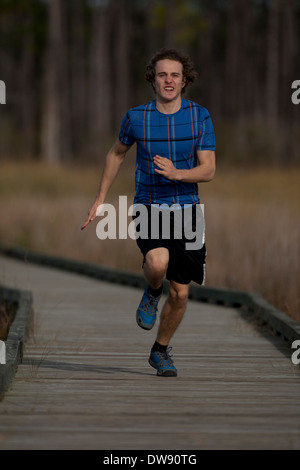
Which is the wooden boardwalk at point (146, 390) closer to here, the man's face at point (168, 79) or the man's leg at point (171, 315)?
the man's leg at point (171, 315)

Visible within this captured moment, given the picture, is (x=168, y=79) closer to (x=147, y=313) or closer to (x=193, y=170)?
Result: (x=193, y=170)

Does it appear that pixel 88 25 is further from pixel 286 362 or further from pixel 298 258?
pixel 286 362

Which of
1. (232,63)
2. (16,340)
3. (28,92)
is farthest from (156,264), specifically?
(28,92)

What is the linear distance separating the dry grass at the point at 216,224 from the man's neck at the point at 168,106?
12.0 ft

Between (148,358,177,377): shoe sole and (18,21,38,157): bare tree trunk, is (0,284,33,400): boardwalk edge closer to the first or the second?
(148,358,177,377): shoe sole

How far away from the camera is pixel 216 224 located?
1642 cm

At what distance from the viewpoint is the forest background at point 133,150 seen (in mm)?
14883

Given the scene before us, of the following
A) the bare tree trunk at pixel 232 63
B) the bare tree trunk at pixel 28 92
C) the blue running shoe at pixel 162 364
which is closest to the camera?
the blue running shoe at pixel 162 364

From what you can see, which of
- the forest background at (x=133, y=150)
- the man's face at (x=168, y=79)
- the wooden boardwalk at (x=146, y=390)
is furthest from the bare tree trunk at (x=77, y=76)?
the man's face at (x=168, y=79)

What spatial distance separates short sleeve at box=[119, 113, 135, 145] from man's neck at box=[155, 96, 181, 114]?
0.22 metres

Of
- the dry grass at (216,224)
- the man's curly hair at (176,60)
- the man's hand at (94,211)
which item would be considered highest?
the dry grass at (216,224)

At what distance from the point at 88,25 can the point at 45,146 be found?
23.2 metres
